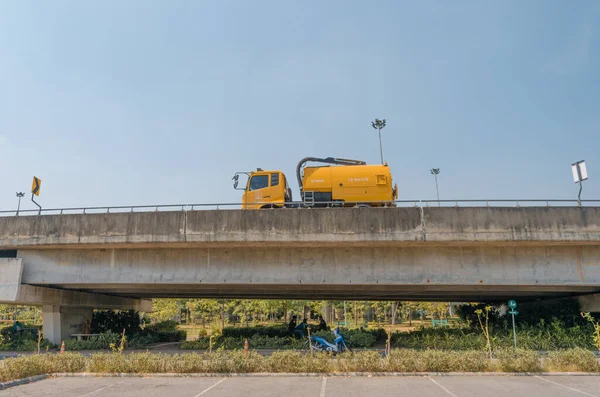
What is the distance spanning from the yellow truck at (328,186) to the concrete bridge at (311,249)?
263 centimetres

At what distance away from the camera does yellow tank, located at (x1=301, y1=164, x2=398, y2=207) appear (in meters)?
19.3

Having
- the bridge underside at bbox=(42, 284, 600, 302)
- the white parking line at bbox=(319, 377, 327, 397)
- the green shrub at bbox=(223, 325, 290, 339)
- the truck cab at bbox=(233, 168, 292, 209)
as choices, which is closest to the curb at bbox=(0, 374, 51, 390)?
the bridge underside at bbox=(42, 284, 600, 302)

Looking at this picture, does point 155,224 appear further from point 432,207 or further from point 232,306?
point 232,306

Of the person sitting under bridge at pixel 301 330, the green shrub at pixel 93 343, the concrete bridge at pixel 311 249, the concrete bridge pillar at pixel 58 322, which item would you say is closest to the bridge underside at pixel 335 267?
the concrete bridge at pixel 311 249

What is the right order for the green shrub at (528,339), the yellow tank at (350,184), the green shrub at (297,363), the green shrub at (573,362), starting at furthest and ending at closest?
1. the yellow tank at (350,184)
2. the green shrub at (528,339)
3. the green shrub at (297,363)
4. the green shrub at (573,362)

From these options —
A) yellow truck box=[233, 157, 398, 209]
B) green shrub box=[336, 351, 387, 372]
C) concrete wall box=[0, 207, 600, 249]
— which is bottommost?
green shrub box=[336, 351, 387, 372]

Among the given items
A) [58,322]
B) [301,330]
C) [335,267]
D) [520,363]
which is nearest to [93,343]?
[58,322]

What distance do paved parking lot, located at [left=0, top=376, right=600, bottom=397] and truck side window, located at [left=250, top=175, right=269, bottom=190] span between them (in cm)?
964

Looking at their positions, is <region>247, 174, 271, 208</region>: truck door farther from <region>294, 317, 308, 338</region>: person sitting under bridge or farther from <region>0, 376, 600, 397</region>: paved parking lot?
<region>0, 376, 600, 397</region>: paved parking lot

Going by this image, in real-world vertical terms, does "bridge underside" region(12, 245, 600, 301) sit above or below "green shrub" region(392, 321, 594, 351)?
above

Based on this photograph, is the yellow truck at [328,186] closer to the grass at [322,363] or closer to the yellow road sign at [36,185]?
the grass at [322,363]

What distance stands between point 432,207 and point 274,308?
125ft

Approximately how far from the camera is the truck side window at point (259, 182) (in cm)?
2003

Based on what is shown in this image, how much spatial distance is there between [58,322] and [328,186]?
15.9 meters
